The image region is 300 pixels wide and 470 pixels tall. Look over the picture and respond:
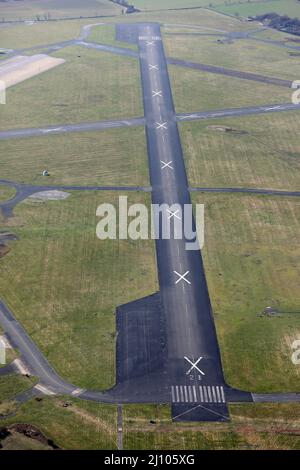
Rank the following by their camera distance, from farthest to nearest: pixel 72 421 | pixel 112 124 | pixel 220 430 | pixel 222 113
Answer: pixel 222 113 → pixel 112 124 → pixel 72 421 → pixel 220 430

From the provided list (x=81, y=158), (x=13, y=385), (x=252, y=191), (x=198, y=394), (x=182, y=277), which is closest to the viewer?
(x=198, y=394)

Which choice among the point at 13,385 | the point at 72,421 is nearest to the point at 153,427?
the point at 72,421

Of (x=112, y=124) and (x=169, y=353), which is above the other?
(x=169, y=353)

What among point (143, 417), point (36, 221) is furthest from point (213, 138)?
point (143, 417)

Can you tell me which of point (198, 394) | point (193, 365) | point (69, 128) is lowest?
point (69, 128)

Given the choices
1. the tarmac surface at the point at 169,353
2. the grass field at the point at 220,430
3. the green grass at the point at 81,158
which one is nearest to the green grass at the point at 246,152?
the green grass at the point at 81,158

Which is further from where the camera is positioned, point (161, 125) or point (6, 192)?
point (161, 125)

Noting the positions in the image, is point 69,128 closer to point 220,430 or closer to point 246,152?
point 246,152
